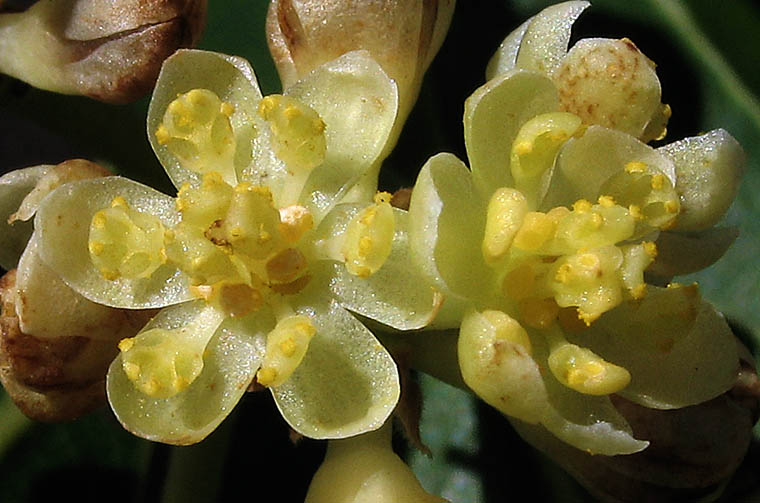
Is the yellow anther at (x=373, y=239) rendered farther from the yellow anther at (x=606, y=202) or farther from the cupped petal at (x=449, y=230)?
the yellow anther at (x=606, y=202)

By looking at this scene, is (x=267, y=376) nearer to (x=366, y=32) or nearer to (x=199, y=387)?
(x=199, y=387)

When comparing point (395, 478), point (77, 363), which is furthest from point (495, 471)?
point (77, 363)

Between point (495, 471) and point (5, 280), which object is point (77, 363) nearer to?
point (5, 280)

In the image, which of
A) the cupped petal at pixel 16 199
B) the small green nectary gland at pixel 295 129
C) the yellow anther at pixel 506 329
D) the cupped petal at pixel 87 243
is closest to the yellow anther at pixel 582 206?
the yellow anther at pixel 506 329

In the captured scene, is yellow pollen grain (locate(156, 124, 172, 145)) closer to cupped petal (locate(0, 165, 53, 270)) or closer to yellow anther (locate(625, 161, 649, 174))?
cupped petal (locate(0, 165, 53, 270))

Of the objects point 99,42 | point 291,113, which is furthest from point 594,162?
point 99,42

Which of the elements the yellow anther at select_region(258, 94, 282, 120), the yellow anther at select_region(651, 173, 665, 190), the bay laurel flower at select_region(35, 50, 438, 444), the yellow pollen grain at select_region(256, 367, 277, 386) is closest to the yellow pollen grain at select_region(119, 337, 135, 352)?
the bay laurel flower at select_region(35, 50, 438, 444)
